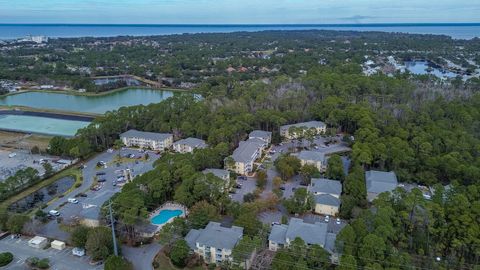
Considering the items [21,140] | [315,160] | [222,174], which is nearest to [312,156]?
[315,160]

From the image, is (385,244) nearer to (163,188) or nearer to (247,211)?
(247,211)

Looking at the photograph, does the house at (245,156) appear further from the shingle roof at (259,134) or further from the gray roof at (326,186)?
the gray roof at (326,186)

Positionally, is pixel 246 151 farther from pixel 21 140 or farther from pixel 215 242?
pixel 21 140

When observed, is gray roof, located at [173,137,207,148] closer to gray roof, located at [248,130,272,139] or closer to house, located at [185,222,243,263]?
gray roof, located at [248,130,272,139]

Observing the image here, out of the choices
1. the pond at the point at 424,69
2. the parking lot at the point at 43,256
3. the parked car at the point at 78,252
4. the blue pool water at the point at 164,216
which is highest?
the pond at the point at 424,69

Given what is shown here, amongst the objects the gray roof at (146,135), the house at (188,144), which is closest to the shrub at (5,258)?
the house at (188,144)
